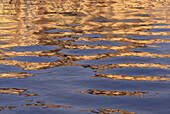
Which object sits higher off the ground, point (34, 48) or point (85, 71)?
point (34, 48)

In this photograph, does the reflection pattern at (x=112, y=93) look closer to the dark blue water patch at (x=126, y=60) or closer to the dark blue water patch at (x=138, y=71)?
the dark blue water patch at (x=138, y=71)

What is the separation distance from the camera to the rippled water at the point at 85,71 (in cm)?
371

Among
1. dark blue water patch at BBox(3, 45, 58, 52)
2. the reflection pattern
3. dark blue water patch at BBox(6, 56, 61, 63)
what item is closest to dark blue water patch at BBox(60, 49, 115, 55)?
dark blue water patch at BBox(3, 45, 58, 52)

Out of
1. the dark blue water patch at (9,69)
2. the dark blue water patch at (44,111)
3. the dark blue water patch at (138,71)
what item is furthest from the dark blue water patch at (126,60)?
the dark blue water patch at (44,111)

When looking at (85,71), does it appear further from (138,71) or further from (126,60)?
(126,60)

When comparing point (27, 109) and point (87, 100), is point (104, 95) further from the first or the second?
point (27, 109)

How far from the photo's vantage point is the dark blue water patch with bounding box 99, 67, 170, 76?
5.04m

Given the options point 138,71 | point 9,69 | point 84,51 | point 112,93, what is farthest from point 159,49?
point 9,69

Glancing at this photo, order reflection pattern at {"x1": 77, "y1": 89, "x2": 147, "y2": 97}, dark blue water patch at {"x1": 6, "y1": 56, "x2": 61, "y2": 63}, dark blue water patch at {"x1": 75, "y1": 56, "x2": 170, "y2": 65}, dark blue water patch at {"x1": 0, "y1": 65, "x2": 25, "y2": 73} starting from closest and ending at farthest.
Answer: reflection pattern at {"x1": 77, "y1": 89, "x2": 147, "y2": 97}
dark blue water patch at {"x1": 0, "y1": 65, "x2": 25, "y2": 73}
dark blue water patch at {"x1": 75, "y1": 56, "x2": 170, "y2": 65}
dark blue water patch at {"x1": 6, "y1": 56, "x2": 61, "y2": 63}

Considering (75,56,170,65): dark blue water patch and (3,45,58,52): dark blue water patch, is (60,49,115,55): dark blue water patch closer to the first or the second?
(3,45,58,52): dark blue water patch

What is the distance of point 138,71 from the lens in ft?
17.0

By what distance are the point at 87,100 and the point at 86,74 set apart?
124cm

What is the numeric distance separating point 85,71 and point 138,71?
869mm

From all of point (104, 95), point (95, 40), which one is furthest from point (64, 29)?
point (104, 95)
